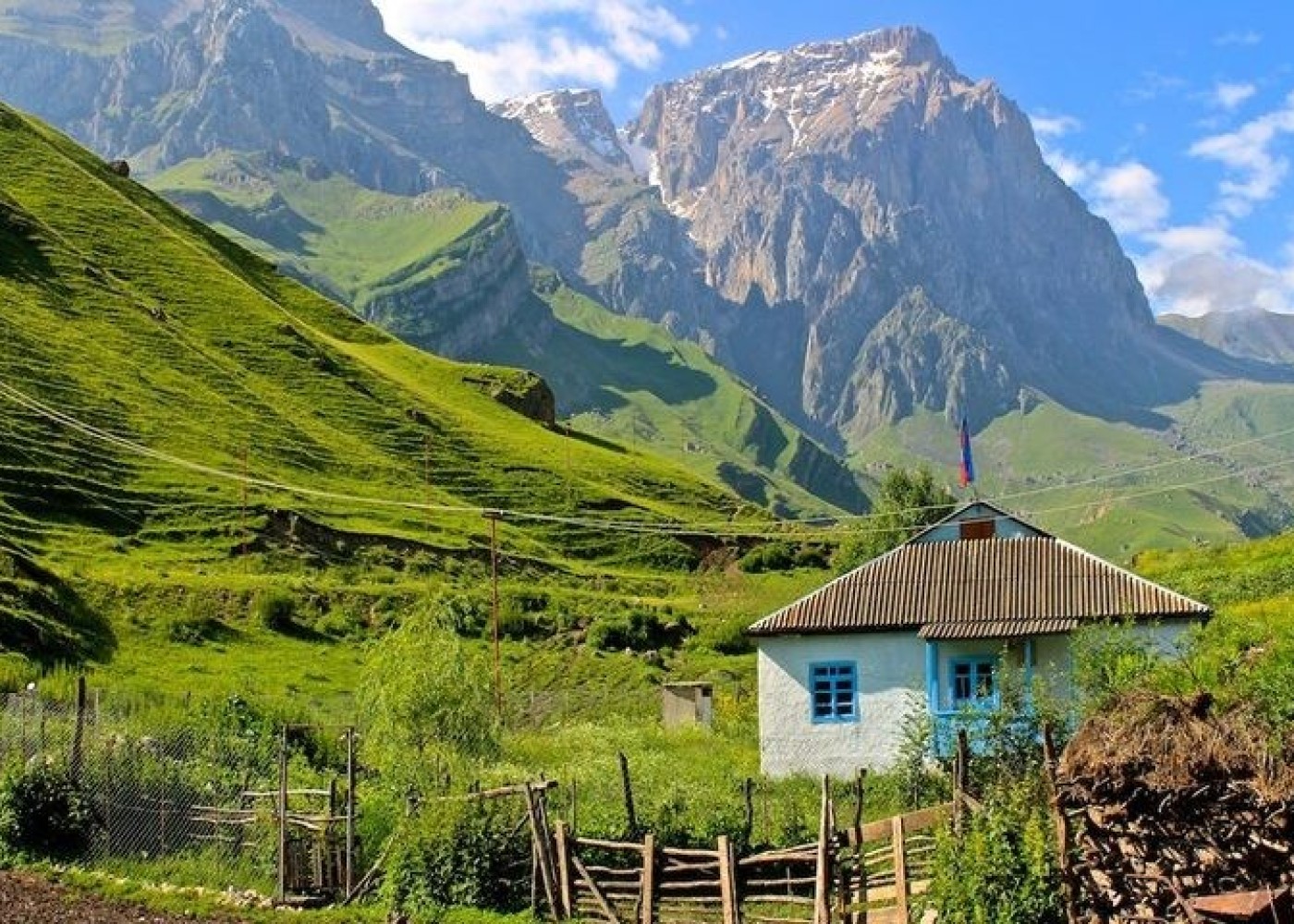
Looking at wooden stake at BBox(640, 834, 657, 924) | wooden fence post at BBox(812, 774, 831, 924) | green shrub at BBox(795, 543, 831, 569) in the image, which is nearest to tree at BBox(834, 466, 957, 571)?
green shrub at BBox(795, 543, 831, 569)

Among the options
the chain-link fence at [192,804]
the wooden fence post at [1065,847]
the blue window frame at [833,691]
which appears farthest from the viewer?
the blue window frame at [833,691]

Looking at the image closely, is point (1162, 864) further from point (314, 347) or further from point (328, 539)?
point (314, 347)

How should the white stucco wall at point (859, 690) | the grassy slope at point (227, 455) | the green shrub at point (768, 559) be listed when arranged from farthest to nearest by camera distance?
the green shrub at point (768, 559) < the grassy slope at point (227, 455) < the white stucco wall at point (859, 690)

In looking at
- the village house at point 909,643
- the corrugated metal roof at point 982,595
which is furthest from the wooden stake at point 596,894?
the corrugated metal roof at point 982,595

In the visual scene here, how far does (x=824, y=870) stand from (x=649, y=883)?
358 cm

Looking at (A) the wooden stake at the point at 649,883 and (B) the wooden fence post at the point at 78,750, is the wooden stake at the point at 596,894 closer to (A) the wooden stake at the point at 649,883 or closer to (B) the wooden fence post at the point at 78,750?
(A) the wooden stake at the point at 649,883

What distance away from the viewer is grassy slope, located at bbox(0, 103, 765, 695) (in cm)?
7231

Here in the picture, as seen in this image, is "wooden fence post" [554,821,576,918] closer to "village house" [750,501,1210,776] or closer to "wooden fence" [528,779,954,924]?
"wooden fence" [528,779,954,924]

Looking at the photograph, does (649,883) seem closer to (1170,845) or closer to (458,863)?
(458,863)

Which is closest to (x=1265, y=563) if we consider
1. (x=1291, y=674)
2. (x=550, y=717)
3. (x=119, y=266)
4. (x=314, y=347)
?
(x=550, y=717)

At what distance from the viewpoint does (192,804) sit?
29.5 metres

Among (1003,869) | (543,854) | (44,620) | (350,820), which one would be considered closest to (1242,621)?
(543,854)

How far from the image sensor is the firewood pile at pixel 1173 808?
45.8ft

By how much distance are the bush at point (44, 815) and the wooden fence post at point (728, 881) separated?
13650 millimetres
